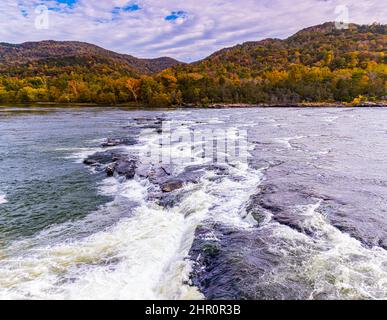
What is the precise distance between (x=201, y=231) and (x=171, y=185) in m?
3.89

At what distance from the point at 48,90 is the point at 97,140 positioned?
78029 millimetres

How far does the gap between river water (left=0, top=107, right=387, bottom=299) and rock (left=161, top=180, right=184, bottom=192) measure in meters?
0.43

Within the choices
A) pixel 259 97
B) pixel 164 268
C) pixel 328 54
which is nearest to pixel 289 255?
pixel 164 268

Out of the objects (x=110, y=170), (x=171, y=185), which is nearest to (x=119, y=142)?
(x=110, y=170)

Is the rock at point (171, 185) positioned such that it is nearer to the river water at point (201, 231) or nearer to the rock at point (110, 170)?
the river water at point (201, 231)

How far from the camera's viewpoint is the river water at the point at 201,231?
5996 millimetres

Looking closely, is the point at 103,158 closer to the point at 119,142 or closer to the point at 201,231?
the point at 119,142

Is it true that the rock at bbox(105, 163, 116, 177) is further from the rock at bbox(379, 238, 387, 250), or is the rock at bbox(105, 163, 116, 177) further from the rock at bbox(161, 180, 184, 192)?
the rock at bbox(379, 238, 387, 250)

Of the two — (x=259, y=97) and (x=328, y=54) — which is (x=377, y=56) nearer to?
(x=328, y=54)

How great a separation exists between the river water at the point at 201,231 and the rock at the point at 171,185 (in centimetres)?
43

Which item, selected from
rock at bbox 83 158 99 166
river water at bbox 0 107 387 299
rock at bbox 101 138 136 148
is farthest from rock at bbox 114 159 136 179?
rock at bbox 101 138 136 148

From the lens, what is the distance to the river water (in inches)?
236

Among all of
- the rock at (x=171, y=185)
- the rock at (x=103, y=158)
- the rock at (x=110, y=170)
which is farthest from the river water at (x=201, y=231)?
the rock at (x=103, y=158)

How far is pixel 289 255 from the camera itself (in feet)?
22.3
